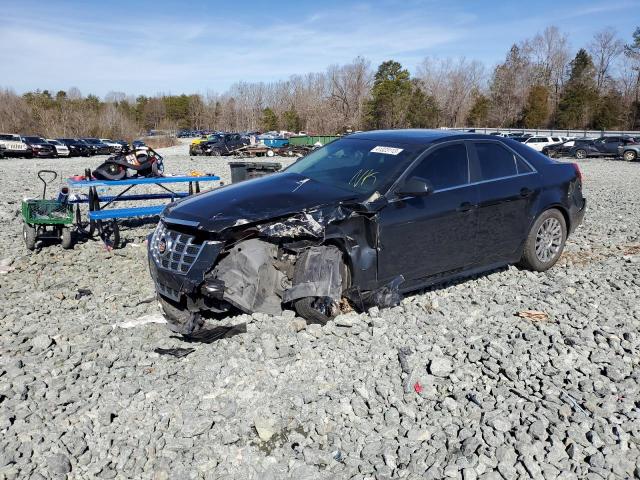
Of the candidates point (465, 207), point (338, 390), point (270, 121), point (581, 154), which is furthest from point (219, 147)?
point (270, 121)

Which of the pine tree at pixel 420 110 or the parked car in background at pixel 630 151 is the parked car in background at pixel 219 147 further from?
the pine tree at pixel 420 110

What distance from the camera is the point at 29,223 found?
7719 mm

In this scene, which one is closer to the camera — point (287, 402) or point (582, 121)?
point (287, 402)

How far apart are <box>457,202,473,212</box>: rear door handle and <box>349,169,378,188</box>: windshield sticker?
93 cm

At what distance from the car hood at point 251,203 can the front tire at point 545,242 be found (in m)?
2.49

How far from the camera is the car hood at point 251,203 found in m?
4.46

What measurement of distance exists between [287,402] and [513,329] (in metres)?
2.22

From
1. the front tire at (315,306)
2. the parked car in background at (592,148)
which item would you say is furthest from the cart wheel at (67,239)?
the parked car in background at (592,148)

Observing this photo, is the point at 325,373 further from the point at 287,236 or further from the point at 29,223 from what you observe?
the point at 29,223

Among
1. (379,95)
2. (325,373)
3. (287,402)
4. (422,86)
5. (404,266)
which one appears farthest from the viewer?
(422,86)

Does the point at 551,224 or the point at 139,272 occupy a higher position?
the point at 551,224

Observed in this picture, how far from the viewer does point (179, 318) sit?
4.82m

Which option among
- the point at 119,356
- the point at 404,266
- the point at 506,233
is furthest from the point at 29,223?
the point at 506,233

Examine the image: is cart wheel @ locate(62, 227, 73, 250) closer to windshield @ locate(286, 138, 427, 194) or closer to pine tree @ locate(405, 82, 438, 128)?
windshield @ locate(286, 138, 427, 194)
